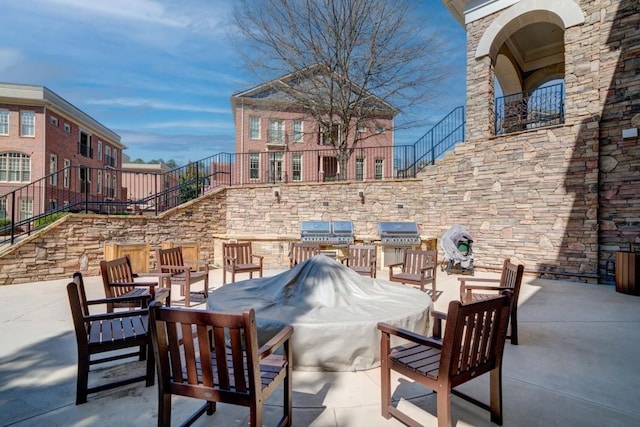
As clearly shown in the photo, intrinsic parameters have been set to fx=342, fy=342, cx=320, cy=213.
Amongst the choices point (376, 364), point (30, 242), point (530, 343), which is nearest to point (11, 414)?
point (376, 364)

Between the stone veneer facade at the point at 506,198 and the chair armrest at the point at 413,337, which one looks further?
the stone veneer facade at the point at 506,198

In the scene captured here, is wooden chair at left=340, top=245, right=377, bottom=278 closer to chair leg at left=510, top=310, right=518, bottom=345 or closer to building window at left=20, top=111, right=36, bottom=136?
chair leg at left=510, top=310, right=518, bottom=345

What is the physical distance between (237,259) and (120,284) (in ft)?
9.55

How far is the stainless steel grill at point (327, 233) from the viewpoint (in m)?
8.58

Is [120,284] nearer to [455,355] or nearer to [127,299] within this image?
[127,299]

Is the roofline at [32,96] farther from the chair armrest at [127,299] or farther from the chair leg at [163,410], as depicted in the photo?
the chair leg at [163,410]

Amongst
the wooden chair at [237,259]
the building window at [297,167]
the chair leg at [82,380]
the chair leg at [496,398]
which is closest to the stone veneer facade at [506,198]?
the wooden chair at [237,259]

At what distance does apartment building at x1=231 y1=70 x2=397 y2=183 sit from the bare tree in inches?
36.6

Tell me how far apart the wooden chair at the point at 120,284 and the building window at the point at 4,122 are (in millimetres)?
22776

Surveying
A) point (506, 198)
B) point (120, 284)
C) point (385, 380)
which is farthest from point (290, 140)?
point (385, 380)

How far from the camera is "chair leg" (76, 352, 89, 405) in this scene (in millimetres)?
2426

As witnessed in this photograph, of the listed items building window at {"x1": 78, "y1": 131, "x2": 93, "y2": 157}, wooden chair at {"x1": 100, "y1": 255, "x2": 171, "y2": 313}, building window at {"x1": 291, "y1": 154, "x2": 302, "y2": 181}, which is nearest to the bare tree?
building window at {"x1": 291, "y1": 154, "x2": 302, "y2": 181}

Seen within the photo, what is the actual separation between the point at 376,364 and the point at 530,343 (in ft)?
5.99

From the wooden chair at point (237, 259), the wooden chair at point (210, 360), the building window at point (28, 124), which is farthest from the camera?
the building window at point (28, 124)
